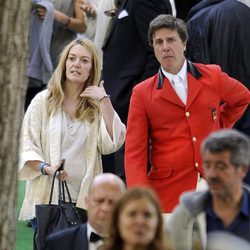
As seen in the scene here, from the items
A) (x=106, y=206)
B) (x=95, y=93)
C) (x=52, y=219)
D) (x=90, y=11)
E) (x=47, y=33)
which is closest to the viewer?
(x=106, y=206)

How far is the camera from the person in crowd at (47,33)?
12.5 m

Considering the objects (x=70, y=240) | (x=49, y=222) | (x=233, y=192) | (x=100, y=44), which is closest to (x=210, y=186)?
(x=233, y=192)

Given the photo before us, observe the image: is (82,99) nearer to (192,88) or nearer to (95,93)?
(95,93)

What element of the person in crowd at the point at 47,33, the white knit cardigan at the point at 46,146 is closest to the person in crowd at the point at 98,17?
the person in crowd at the point at 47,33

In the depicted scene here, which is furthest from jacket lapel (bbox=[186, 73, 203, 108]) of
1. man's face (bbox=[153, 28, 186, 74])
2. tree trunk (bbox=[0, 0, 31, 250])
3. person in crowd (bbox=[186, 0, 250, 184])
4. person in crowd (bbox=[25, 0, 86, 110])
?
person in crowd (bbox=[25, 0, 86, 110])

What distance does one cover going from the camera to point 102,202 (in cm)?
676

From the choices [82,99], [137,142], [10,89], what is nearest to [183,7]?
[82,99]

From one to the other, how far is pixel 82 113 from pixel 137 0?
5.46 feet

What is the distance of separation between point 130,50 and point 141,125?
230cm

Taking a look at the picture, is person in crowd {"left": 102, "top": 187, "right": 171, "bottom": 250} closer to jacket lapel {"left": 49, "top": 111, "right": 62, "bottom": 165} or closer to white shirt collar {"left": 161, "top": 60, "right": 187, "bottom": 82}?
white shirt collar {"left": 161, "top": 60, "right": 187, "bottom": 82}

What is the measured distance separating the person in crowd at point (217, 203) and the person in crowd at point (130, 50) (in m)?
4.25

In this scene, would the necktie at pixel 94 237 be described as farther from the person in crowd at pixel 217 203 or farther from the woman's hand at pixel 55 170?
the woman's hand at pixel 55 170

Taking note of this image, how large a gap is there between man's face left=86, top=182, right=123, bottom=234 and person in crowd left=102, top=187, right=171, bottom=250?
0.63 metres

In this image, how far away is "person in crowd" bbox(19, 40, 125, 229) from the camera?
919 centimetres
